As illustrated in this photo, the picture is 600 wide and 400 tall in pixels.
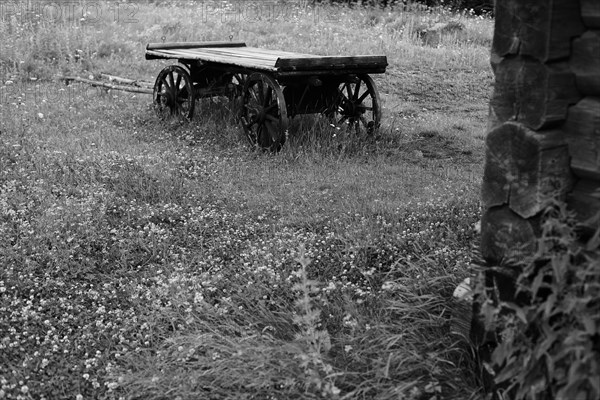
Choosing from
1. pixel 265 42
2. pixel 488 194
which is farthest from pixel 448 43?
pixel 488 194

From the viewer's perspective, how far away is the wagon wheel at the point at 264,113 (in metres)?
7.50

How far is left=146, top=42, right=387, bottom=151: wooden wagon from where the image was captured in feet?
24.6

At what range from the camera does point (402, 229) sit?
5.46 metres

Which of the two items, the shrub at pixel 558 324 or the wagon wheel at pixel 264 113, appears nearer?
the shrub at pixel 558 324

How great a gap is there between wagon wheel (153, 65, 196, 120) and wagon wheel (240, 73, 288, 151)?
103 centimetres

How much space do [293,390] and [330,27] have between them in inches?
474

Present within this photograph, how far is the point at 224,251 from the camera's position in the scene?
18.0 feet

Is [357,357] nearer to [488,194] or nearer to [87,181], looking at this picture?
[488,194]

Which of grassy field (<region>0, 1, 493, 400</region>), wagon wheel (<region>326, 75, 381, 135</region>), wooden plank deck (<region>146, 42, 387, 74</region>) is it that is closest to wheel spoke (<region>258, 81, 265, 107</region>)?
wooden plank deck (<region>146, 42, 387, 74</region>)

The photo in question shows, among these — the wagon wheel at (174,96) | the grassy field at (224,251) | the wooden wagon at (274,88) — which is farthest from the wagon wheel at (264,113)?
the wagon wheel at (174,96)

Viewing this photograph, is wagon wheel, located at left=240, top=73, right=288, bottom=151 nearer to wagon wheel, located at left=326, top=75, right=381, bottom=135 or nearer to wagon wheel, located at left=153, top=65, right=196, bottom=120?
wagon wheel, located at left=326, top=75, right=381, bottom=135

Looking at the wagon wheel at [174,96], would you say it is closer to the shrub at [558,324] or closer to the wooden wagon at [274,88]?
the wooden wagon at [274,88]

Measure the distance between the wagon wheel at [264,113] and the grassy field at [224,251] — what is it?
0.58ft

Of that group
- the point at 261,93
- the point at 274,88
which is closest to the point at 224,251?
the point at 274,88
